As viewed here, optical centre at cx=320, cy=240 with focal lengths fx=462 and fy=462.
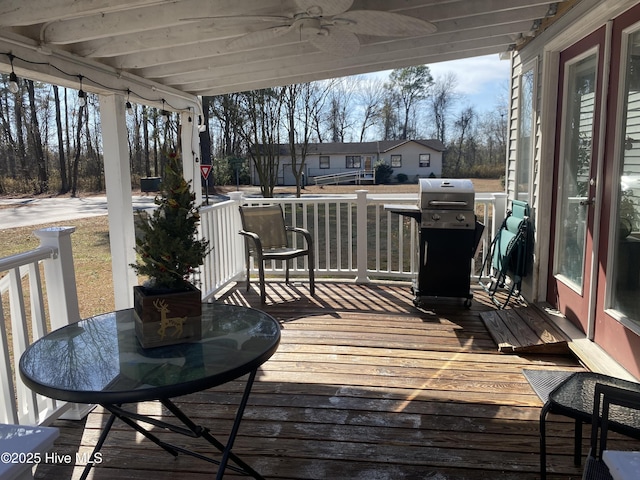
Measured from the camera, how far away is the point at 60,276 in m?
2.34

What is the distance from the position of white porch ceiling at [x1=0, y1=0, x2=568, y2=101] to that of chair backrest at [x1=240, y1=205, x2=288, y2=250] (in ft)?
4.33

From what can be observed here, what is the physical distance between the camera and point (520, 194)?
14.8ft

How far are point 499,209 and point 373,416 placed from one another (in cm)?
322

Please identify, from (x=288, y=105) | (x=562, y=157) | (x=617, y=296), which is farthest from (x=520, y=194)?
(x=288, y=105)

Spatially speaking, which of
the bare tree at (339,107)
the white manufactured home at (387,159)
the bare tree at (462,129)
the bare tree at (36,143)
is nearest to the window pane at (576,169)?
the bare tree at (339,107)

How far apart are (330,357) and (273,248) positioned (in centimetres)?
196

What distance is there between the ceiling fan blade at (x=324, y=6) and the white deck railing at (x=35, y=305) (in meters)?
1.68

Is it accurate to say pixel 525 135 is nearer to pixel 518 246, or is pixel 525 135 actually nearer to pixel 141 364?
pixel 518 246

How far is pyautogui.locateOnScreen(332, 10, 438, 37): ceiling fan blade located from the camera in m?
2.50

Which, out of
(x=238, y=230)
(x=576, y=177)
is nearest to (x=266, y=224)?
(x=238, y=230)

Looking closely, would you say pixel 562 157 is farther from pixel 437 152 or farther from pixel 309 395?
pixel 437 152

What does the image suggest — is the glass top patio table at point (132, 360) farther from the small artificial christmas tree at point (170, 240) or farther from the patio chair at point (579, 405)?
the patio chair at point (579, 405)

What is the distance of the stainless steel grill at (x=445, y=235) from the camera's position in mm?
4012

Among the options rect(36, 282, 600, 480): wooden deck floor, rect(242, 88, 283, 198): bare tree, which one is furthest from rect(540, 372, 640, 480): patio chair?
rect(242, 88, 283, 198): bare tree
